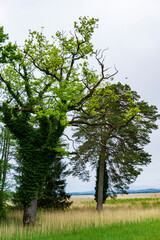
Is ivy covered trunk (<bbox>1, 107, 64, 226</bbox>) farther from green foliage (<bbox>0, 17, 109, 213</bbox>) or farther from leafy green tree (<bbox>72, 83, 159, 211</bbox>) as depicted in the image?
leafy green tree (<bbox>72, 83, 159, 211</bbox>)

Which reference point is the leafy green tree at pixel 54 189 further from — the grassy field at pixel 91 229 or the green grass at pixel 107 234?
the green grass at pixel 107 234

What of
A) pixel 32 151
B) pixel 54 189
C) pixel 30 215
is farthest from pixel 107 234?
pixel 54 189

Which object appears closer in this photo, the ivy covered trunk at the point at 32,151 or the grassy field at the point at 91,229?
the grassy field at the point at 91,229

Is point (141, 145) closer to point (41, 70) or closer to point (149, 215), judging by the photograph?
point (149, 215)

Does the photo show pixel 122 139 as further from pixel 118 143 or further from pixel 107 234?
pixel 107 234

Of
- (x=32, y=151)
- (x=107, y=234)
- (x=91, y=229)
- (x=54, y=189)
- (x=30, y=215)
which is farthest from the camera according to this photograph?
(x=54, y=189)

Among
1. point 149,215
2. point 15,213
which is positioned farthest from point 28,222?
point 149,215

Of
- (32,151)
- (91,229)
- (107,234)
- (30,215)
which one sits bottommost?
(91,229)

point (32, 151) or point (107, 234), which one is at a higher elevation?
point (32, 151)

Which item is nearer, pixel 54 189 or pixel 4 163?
pixel 4 163

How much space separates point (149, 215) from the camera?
15258 millimetres

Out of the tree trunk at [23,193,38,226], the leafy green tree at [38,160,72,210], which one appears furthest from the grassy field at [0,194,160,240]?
the leafy green tree at [38,160,72,210]

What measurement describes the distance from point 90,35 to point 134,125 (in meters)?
9.42

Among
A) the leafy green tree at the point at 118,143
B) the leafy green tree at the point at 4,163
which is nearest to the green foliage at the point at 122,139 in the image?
the leafy green tree at the point at 118,143
